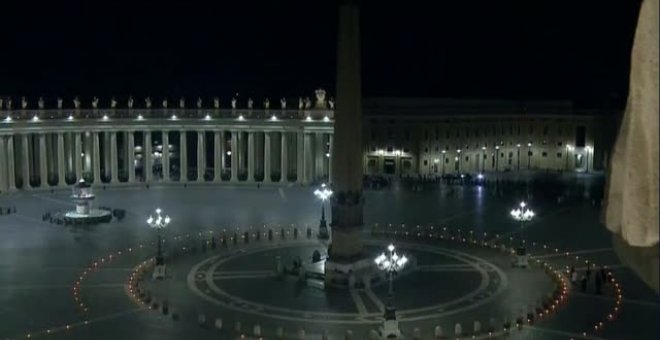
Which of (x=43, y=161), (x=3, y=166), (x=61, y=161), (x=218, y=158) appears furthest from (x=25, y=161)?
(x=218, y=158)

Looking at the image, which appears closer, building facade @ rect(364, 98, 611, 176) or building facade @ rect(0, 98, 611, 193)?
building facade @ rect(0, 98, 611, 193)

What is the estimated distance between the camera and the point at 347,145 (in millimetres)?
39625

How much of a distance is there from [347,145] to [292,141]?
51929 mm

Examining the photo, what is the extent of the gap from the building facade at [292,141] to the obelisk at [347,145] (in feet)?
145

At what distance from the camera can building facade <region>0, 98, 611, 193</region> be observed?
3270 inches

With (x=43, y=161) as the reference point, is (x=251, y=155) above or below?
above

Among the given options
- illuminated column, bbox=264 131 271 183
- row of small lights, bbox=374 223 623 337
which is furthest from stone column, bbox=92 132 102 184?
row of small lights, bbox=374 223 623 337

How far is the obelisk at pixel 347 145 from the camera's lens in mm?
38938

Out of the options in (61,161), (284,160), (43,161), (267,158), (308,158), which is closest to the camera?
(43,161)

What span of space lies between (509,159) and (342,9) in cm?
7266

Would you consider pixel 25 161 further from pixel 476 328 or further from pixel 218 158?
pixel 476 328

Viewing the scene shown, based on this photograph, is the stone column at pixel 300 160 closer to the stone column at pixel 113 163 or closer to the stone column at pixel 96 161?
the stone column at pixel 113 163

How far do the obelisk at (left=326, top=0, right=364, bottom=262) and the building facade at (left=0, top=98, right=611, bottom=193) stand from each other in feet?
145

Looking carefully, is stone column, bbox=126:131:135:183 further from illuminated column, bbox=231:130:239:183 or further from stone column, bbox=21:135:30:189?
illuminated column, bbox=231:130:239:183
